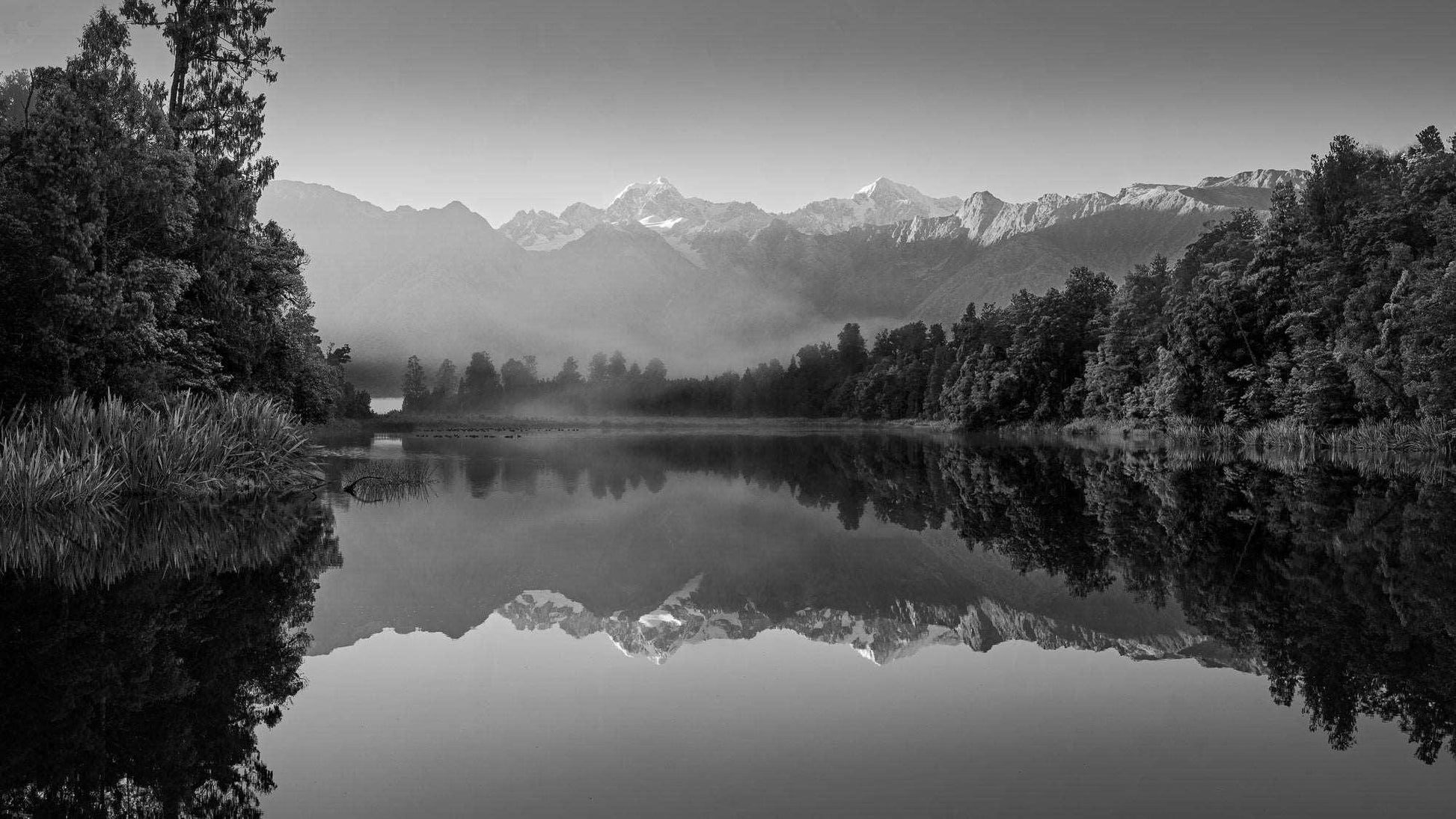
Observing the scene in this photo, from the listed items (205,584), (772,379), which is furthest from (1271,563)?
(772,379)

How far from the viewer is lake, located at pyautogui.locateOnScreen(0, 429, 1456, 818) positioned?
668cm

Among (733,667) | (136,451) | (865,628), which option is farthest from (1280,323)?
(136,451)

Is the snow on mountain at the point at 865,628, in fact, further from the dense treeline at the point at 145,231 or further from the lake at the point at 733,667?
the dense treeline at the point at 145,231

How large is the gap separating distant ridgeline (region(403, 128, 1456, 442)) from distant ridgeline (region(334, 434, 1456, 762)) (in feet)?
60.7

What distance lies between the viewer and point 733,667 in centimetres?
999

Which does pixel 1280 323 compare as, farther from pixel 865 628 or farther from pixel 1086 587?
pixel 865 628

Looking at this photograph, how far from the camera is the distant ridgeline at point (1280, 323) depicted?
4378 cm

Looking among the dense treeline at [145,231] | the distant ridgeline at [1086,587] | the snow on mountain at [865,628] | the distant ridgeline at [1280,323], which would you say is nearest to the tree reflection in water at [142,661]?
the distant ridgeline at [1086,587]

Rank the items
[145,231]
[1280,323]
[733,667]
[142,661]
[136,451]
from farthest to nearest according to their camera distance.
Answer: [1280,323] → [145,231] → [136,451] → [733,667] → [142,661]

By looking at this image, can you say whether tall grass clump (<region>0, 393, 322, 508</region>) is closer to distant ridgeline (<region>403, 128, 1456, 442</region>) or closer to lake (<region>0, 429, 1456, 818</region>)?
lake (<region>0, 429, 1456, 818</region>)

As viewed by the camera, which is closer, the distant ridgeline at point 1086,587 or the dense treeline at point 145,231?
the distant ridgeline at point 1086,587

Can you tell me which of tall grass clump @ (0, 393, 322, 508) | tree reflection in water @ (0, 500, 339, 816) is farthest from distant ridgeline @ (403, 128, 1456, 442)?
tall grass clump @ (0, 393, 322, 508)

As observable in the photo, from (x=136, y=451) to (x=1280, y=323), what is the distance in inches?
2376

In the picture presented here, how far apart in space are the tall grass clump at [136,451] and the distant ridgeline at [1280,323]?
4669 centimetres
